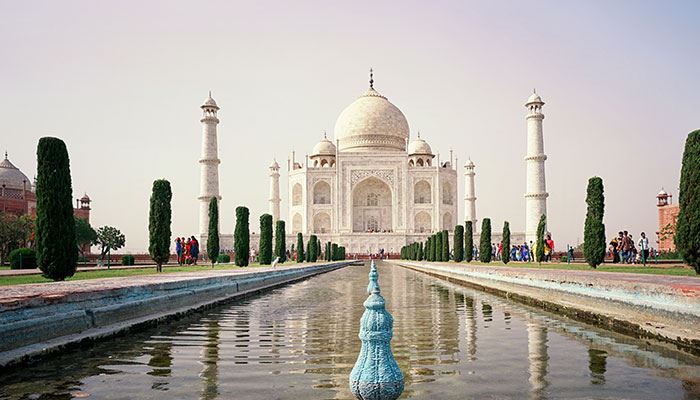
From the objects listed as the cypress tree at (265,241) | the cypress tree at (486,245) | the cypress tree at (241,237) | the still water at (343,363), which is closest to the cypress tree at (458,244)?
the cypress tree at (486,245)

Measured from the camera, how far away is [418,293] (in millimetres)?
8859

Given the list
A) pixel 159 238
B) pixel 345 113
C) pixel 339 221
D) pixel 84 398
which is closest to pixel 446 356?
pixel 84 398

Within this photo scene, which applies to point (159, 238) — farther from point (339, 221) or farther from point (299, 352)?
point (339, 221)

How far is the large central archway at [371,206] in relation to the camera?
47000mm

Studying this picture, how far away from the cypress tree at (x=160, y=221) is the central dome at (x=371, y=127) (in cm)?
3274

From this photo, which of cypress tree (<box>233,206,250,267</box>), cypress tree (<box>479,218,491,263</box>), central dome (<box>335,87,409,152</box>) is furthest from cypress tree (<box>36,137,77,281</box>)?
central dome (<box>335,87,409,152</box>)

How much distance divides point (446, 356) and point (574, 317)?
2685mm

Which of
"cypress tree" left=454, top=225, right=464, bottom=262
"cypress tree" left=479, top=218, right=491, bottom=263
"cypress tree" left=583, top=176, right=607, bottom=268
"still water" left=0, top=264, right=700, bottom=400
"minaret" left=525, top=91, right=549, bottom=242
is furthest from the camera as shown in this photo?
"minaret" left=525, top=91, right=549, bottom=242

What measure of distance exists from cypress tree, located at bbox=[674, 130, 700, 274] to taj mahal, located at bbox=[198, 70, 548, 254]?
31863 millimetres

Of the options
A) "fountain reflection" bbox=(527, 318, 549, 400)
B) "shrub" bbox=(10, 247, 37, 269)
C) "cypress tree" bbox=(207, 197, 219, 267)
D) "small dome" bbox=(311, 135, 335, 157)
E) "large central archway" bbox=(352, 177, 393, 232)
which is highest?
"small dome" bbox=(311, 135, 335, 157)

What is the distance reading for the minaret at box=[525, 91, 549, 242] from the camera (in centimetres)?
3456

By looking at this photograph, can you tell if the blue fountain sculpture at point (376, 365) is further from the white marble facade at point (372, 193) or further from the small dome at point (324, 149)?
the small dome at point (324, 149)

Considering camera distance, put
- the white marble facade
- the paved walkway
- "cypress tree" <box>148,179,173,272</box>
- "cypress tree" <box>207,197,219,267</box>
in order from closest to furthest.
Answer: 1. the paved walkway
2. "cypress tree" <box>148,179,173,272</box>
3. "cypress tree" <box>207,197,219,267</box>
4. the white marble facade

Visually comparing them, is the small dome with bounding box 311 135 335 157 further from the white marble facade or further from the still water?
the still water
